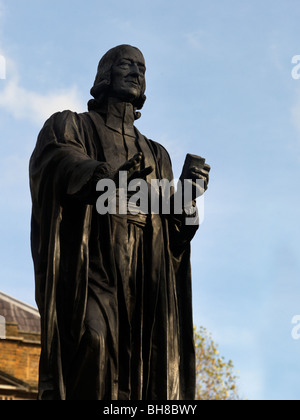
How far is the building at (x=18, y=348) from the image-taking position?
55.8 m

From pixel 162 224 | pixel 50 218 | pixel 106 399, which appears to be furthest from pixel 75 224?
pixel 106 399

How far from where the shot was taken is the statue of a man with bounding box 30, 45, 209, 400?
999 centimetres

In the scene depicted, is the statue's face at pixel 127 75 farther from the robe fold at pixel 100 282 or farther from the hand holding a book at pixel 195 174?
the hand holding a book at pixel 195 174

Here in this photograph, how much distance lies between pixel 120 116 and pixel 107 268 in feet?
5.96

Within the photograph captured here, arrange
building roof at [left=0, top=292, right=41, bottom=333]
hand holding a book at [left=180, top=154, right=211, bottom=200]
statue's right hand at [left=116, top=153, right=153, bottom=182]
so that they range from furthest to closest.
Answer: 1. building roof at [left=0, top=292, right=41, bottom=333]
2. hand holding a book at [left=180, top=154, right=211, bottom=200]
3. statue's right hand at [left=116, top=153, right=153, bottom=182]

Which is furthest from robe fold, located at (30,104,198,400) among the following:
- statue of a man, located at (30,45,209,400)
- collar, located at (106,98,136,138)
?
collar, located at (106,98,136,138)

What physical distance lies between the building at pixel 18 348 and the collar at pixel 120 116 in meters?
45.1

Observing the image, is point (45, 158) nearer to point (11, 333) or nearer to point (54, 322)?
point (54, 322)

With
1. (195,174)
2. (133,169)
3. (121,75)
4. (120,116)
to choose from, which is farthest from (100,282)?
(121,75)

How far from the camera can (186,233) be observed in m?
11.1

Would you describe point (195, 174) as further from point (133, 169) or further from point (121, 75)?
point (121, 75)

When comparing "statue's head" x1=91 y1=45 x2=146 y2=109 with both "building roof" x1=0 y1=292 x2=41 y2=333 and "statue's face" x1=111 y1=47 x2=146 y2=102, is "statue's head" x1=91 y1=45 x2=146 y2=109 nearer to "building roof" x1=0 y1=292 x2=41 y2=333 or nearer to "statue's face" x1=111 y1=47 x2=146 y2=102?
"statue's face" x1=111 y1=47 x2=146 y2=102

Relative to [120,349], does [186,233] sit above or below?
above
